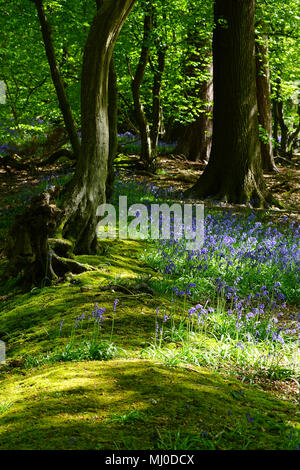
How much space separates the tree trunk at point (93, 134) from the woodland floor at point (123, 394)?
154 cm

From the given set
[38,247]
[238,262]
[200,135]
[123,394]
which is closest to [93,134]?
[38,247]

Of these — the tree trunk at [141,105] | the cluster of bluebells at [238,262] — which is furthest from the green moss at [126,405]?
the tree trunk at [141,105]

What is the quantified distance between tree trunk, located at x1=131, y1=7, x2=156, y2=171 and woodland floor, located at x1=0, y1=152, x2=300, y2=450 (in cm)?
920

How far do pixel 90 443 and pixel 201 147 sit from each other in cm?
1682

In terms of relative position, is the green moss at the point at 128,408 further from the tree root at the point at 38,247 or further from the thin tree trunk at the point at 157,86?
the thin tree trunk at the point at 157,86

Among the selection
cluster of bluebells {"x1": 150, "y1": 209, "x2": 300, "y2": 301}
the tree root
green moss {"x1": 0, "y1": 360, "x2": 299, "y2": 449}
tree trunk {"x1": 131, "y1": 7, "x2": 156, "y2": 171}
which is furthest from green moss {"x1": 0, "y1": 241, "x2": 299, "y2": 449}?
tree trunk {"x1": 131, "y1": 7, "x2": 156, "y2": 171}

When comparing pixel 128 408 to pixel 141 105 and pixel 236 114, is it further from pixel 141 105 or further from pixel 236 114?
pixel 141 105

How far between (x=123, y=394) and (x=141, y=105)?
13.1m

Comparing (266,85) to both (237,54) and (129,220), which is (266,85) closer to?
(237,54)

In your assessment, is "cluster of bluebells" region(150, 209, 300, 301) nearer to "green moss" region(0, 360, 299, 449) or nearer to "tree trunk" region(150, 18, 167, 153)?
"green moss" region(0, 360, 299, 449)

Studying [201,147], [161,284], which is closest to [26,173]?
[201,147]

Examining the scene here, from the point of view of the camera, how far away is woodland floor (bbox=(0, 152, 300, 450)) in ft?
7.16

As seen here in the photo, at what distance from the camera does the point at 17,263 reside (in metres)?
5.41

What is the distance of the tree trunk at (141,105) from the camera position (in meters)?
13.0
